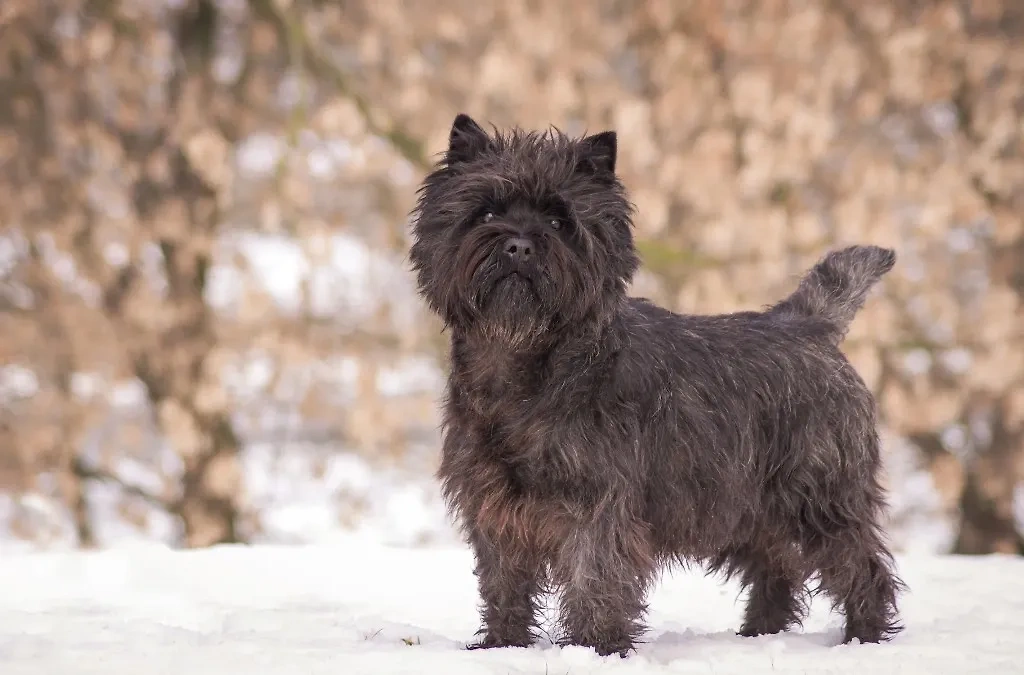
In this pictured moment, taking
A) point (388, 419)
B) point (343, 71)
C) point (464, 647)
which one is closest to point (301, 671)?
point (464, 647)

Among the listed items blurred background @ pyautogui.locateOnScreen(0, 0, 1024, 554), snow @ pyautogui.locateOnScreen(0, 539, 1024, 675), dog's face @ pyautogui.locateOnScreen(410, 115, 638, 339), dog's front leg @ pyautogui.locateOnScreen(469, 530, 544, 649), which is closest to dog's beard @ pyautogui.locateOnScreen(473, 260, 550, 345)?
dog's face @ pyautogui.locateOnScreen(410, 115, 638, 339)

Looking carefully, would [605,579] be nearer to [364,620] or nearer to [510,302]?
[510,302]

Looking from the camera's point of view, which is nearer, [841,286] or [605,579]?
[605,579]

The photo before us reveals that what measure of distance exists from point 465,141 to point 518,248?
0.70 meters

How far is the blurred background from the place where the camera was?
9.72 m

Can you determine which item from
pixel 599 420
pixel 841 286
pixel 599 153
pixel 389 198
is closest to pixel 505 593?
pixel 599 420

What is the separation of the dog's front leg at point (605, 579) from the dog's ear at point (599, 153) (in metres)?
1.39

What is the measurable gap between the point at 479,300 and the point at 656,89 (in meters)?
6.58

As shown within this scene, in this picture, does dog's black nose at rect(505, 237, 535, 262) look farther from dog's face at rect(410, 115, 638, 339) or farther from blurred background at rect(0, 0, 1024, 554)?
blurred background at rect(0, 0, 1024, 554)

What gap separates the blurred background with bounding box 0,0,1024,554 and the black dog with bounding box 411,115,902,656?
4.27 m

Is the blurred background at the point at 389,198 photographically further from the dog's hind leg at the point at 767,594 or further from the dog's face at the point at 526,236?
the dog's face at the point at 526,236

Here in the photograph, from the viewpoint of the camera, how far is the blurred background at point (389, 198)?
972 centimetres

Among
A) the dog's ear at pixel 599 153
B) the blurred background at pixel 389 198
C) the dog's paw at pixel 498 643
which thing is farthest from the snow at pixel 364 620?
the blurred background at pixel 389 198

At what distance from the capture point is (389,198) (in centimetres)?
1069
